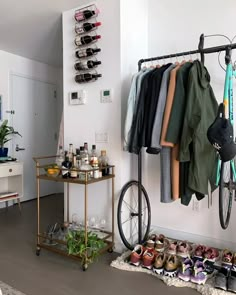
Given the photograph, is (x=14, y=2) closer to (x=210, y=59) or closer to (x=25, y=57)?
(x=25, y=57)

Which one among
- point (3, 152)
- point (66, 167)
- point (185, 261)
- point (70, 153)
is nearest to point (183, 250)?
point (185, 261)

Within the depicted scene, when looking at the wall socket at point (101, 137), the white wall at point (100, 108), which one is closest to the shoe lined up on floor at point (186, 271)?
the white wall at point (100, 108)

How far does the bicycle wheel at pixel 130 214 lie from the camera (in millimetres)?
2396

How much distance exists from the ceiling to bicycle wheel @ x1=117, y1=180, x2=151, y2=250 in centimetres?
201

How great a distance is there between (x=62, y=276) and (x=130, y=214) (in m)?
0.88

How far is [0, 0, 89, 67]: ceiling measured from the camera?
264 centimetres

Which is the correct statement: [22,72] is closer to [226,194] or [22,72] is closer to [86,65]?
[86,65]

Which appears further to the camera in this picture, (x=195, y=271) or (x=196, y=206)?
(x=196, y=206)

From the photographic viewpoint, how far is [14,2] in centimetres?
260

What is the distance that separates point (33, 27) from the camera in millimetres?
3131

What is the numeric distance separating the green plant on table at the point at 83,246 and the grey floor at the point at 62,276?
12cm

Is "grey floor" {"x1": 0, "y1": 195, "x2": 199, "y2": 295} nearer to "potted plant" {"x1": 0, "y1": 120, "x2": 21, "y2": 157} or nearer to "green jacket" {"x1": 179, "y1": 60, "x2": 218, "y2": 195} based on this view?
"green jacket" {"x1": 179, "y1": 60, "x2": 218, "y2": 195}

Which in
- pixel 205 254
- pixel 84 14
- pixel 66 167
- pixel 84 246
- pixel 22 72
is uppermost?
pixel 84 14

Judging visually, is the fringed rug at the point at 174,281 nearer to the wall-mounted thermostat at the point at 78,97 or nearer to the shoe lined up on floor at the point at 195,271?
the shoe lined up on floor at the point at 195,271
